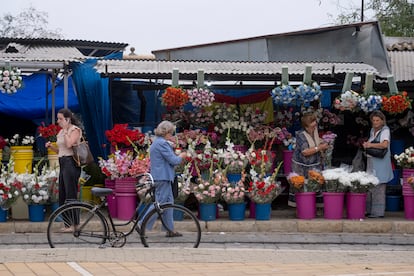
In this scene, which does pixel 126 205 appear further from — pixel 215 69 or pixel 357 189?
pixel 357 189

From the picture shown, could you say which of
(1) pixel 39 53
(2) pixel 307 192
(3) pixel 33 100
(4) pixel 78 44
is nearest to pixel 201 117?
(2) pixel 307 192

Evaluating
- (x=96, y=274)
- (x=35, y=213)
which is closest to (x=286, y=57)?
(x=35, y=213)

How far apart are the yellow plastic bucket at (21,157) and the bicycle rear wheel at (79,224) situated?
3561 millimetres

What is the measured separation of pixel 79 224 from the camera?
397 inches

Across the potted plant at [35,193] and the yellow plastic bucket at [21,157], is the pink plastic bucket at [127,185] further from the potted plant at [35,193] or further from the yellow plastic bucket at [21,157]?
the yellow plastic bucket at [21,157]

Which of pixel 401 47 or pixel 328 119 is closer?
pixel 328 119

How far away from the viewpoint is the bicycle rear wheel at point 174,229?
32.7 feet

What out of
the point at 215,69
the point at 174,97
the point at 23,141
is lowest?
the point at 23,141

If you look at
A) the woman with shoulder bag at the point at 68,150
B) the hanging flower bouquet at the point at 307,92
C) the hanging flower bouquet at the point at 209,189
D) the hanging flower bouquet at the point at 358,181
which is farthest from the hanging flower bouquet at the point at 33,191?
the hanging flower bouquet at the point at 358,181

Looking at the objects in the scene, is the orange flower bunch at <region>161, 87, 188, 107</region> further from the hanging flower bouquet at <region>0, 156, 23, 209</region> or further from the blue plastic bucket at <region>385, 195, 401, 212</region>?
the blue plastic bucket at <region>385, 195, 401, 212</region>

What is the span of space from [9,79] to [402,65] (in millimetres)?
7644

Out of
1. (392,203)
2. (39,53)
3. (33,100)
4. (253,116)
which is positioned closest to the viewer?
(392,203)

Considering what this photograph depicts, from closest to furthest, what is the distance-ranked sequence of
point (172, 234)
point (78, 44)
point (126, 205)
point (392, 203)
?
point (172, 234) < point (126, 205) < point (392, 203) < point (78, 44)

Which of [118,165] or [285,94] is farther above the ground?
[285,94]
